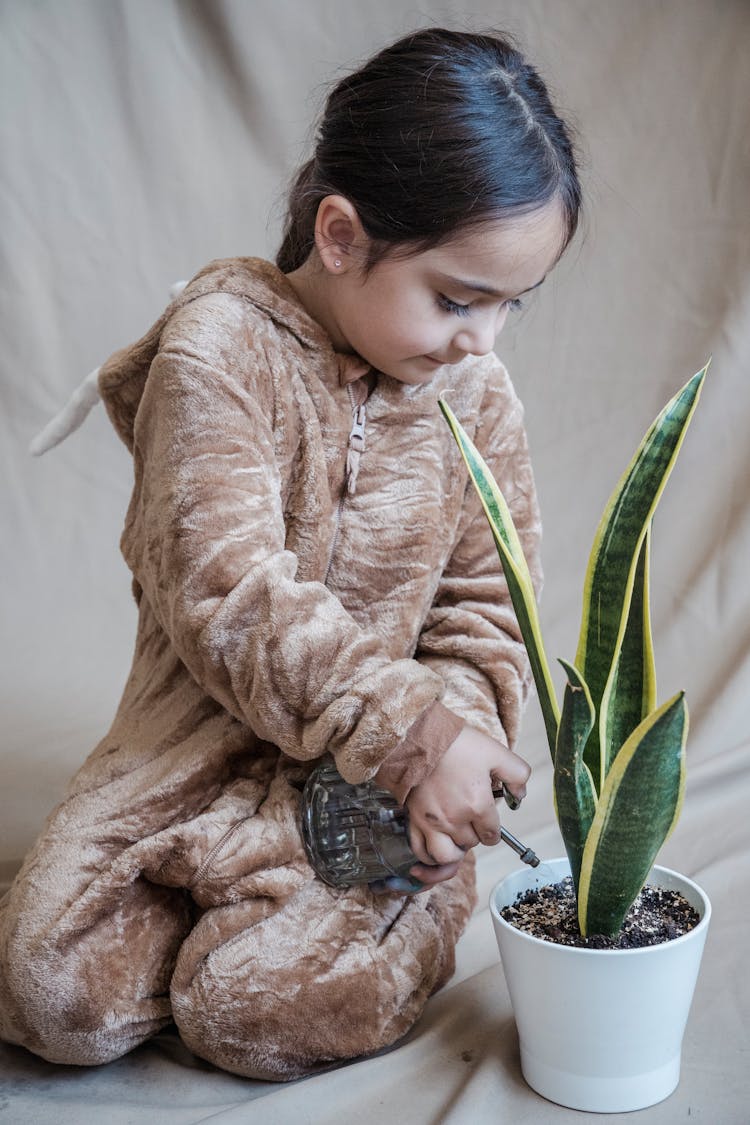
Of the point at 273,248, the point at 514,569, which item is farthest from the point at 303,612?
the point at 273,248

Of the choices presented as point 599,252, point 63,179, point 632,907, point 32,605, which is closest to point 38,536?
point 32,605

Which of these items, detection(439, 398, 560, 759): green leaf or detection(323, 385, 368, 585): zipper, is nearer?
detection(439, 398, 560, 759): green leaf

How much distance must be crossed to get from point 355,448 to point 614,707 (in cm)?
35

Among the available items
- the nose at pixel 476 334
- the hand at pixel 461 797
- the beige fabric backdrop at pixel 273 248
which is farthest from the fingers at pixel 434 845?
the beige fabric backdrop at pixel 273 248

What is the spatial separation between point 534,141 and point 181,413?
1.27ft

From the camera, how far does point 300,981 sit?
1.12 metres

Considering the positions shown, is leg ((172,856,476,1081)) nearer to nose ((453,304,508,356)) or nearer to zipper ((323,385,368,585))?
zipper ((323,385,368,585))

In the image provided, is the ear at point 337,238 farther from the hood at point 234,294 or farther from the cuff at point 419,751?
the cuff at point 419,751

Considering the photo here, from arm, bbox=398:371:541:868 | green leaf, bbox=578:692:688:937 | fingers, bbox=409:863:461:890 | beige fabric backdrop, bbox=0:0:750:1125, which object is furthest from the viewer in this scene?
beige fabric backdrop, bbox=0:0:750:1125

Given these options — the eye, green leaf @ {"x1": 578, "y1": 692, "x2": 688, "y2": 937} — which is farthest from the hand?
the eye

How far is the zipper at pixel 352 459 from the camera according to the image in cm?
123

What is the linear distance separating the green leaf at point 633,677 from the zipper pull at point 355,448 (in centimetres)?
30

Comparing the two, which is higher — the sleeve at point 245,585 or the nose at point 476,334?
the nose at point 476,334

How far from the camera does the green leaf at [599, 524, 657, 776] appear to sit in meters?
1.06
